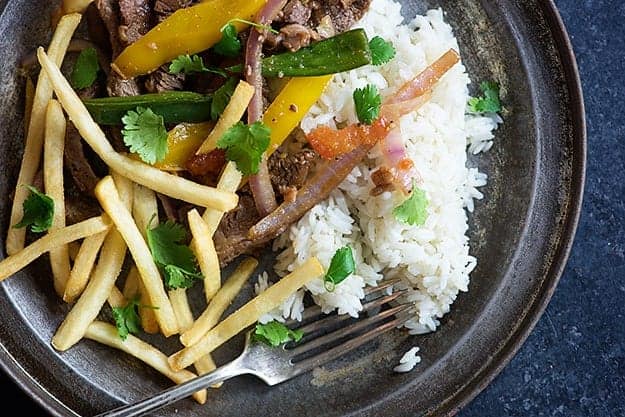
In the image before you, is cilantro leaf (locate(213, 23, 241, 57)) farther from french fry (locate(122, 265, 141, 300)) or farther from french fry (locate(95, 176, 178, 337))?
french fry (locate(122, 265, 141, 300))

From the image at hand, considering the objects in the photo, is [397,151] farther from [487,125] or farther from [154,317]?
[154,317]

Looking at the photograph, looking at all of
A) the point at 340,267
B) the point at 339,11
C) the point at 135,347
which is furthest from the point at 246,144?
the point at 135,347

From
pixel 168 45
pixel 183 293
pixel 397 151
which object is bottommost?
pixel 183 293

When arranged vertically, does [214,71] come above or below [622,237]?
above

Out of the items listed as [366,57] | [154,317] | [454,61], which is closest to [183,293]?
[154,317]

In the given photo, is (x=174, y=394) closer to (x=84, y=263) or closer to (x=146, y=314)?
(x=146, y=314)

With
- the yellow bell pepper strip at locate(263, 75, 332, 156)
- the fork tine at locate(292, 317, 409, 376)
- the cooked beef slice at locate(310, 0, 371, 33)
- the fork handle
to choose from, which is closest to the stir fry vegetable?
the yellow bell pepper strip at locate(263, 75, 332, 156)

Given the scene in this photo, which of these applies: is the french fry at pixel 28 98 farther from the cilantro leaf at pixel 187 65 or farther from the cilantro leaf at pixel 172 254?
the cilantro leaf at pixel 172 254
